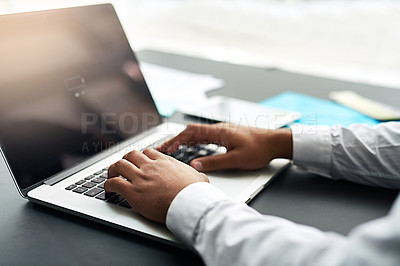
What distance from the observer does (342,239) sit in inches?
18.0

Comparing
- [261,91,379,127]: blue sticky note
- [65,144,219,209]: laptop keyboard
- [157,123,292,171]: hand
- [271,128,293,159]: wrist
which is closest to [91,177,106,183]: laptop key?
[65,144,219,209]: laptop keyboard

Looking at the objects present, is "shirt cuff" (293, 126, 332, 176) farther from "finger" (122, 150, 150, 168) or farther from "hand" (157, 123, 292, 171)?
"finger" (122, 150, 150, 168)

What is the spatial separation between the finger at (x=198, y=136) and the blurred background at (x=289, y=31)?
2.61ft

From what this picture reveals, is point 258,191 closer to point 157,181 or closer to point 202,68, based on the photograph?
point 157,181

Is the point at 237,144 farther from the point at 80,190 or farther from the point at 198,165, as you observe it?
the point at 80,190

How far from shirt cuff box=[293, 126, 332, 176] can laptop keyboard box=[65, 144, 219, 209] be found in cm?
16

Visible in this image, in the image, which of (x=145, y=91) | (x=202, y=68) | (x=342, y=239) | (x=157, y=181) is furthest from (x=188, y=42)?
(x=342, y=239)

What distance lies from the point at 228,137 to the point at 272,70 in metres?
0.74

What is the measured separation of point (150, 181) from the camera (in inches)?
24.0

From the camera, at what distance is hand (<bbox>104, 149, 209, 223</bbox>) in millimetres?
580

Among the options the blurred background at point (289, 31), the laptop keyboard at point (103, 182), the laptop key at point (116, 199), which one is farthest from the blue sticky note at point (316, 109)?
the laptop key at point (116, 199)

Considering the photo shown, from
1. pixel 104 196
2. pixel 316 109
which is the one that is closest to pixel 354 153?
pixel 316 109

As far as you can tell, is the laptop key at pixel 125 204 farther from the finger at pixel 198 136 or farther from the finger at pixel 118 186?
the finger at pixel 198 136

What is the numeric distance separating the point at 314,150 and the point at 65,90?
478 mm
